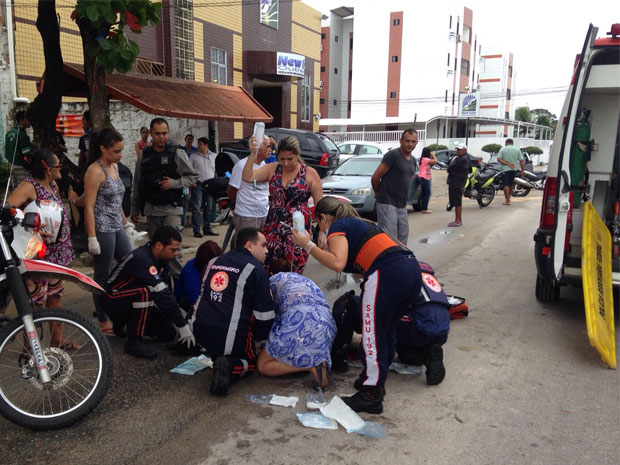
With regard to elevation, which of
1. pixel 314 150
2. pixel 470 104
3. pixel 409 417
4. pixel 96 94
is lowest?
pixel 409 417

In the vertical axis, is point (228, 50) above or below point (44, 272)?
above

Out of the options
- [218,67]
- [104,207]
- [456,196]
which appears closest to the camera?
[104,207]

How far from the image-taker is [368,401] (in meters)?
3.55

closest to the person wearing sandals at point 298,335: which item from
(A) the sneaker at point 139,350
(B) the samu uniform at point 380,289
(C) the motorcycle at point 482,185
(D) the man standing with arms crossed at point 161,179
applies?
(B) the samu uniform at point 380,289

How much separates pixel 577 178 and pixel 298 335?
13.7ft

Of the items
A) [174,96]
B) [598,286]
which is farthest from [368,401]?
[174,96]

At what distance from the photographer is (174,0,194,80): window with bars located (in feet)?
61.6

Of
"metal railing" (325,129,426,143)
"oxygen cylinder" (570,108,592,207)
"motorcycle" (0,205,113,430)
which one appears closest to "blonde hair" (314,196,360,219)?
"motorcycle" (0,205,113,430)

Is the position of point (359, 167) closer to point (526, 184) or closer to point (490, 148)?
point (526, 184)

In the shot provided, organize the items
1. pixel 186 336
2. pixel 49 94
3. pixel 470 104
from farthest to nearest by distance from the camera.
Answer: pixel 470 104, pixel 49 94, pixel 186 336

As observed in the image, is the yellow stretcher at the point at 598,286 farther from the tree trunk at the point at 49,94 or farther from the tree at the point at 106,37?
the tree trunk at the point at 49,94

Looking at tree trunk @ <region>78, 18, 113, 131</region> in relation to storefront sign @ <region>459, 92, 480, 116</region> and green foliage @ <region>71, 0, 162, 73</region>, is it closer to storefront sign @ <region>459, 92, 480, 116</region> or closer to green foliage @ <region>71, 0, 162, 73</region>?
green foliage @ <region>71, 0, 162, 73</region>

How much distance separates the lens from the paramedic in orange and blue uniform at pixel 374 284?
11.7 feet

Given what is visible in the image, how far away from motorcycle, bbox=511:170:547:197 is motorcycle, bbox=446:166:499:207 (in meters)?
2.66
